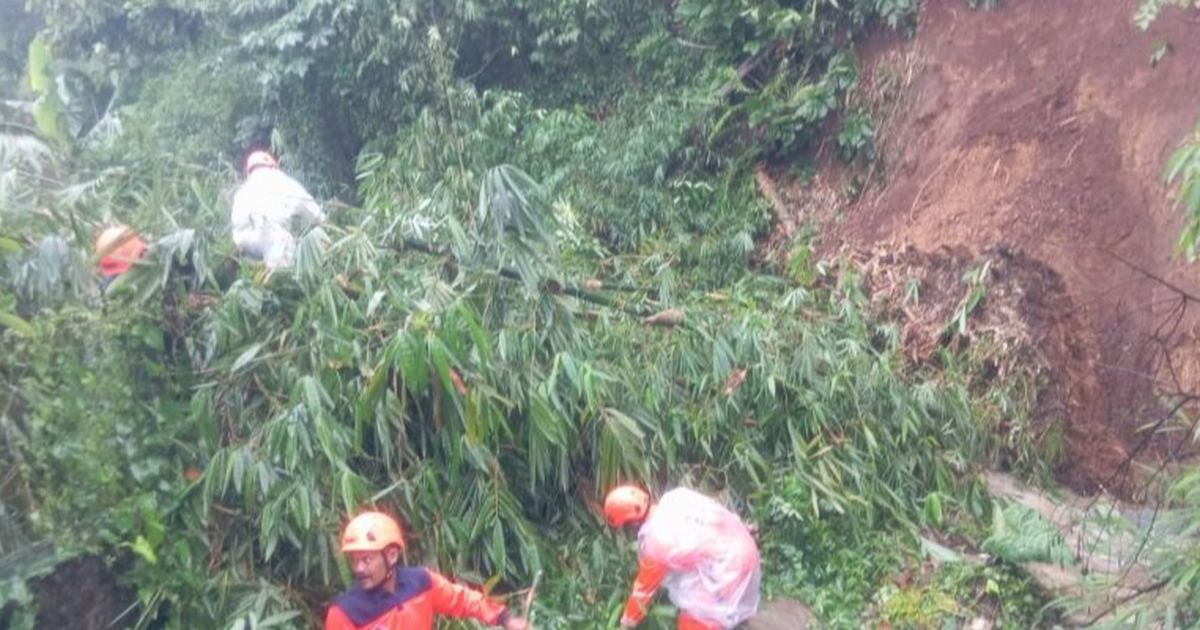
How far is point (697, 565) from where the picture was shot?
6512mm

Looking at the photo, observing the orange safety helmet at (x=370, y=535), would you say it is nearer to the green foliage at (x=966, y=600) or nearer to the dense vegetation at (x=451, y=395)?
the dense vegetation at (x=451, y=395)

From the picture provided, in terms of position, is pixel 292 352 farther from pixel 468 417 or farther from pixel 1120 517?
pixel 1120 517

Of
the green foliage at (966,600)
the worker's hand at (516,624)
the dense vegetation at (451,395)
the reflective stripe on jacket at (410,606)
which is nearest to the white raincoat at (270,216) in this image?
the dense vegetation at (451,395)

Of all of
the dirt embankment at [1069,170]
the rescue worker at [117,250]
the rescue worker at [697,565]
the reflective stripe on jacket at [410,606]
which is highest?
the dirt embankment at [1069,170]

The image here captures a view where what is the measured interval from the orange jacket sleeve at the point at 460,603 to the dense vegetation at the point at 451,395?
2.96ft

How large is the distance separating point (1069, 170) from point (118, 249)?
270 inches

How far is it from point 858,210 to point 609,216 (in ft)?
6.58

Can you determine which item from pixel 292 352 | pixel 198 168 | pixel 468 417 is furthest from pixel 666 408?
pixel 198 168

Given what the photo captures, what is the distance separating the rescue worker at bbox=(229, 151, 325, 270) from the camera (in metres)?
7.80

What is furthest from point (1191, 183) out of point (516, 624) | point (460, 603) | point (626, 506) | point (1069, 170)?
point (1069, 170)

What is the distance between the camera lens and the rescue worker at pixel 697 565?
254 inches

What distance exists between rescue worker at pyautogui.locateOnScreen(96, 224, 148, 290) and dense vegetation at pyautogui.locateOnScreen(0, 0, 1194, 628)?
98 millimetres

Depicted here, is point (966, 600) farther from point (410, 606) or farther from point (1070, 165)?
point (1070, 165)

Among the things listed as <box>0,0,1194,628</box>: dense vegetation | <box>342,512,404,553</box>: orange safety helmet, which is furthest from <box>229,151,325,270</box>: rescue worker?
<box>342,512,404,553</box>: orange safety helmet
